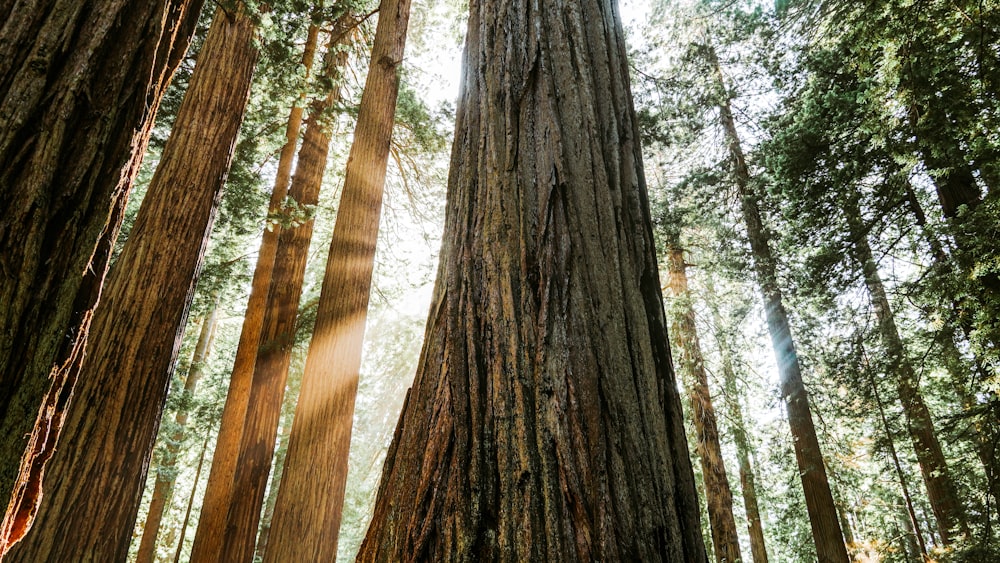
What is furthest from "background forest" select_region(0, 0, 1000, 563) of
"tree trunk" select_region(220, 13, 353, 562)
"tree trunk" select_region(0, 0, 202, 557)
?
"tree trunk" select_region(0, 0, 202, 557)

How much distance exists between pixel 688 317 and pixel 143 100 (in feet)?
32.3

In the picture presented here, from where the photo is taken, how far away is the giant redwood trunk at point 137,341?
2.95 metres

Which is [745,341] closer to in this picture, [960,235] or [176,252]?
[960,235]

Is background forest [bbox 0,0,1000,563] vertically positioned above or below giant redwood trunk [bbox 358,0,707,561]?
above

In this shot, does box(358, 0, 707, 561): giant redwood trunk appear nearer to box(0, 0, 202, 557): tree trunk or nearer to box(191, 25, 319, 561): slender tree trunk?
box(0, 0, 202, 557): tree trunk

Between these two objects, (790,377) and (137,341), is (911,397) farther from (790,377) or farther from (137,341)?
(137,341)

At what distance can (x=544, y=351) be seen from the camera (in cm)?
114

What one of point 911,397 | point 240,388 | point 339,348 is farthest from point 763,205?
point 240,388

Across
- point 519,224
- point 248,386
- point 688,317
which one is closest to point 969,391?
point 688,317

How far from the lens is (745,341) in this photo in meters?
11.4

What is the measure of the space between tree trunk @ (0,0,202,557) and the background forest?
2601 millimetres

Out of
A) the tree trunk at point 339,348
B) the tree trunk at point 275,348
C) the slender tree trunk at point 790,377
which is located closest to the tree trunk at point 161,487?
the tree trunk at point 275,348

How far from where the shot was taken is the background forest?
174 inches

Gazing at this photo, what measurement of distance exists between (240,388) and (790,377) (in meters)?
8.55
